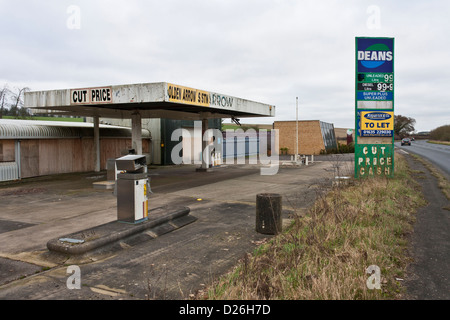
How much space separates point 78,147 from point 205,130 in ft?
25.6

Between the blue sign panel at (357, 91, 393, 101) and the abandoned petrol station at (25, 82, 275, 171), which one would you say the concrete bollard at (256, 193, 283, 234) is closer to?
the abandoned petrol station at (25, 82, 275, 171)

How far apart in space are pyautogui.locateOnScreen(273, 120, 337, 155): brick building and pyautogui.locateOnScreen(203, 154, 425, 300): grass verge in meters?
33.2

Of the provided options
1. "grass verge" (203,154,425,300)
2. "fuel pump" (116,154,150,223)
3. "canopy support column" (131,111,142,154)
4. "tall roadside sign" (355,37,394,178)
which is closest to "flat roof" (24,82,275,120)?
"canopy support column" (131,111,142,154)

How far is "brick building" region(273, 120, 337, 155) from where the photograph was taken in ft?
134

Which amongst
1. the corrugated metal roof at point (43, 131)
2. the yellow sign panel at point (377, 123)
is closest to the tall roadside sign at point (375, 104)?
the yellow sign panel at point (377, 123)

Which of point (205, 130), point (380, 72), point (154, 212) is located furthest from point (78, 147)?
point (380, 72)

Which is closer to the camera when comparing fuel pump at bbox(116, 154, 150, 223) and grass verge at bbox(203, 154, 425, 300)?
grass verge at bbox(203, 154, 425, 300)

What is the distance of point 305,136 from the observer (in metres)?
41.5

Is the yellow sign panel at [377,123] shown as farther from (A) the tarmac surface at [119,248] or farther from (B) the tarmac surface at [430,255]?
(B) the tarmac surface at [430,255]

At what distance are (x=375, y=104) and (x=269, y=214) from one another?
11.1 m

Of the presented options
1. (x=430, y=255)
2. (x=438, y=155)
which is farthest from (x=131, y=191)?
(x=438, y=155)

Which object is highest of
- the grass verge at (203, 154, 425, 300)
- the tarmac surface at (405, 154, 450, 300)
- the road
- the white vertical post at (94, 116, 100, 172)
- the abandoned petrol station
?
the abandoned petrol station

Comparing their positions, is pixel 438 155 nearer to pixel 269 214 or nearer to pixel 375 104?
pixel 375 104

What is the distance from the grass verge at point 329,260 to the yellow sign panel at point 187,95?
747 centimetres
